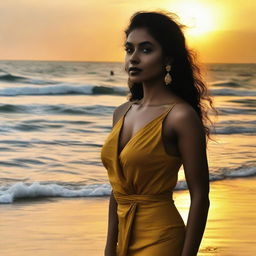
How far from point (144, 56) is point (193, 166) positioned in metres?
0.35

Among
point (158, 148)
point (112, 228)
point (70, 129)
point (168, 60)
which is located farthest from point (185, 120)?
point (70, 129)

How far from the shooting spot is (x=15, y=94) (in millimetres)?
26891

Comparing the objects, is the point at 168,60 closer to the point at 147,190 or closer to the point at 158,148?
the point at 158,148

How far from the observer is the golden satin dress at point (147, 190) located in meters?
2.52

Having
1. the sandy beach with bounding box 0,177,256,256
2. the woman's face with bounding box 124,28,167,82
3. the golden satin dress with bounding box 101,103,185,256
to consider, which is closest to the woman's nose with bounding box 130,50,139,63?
the woman's face with bounding box 124,28,167,82

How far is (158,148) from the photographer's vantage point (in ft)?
8.27

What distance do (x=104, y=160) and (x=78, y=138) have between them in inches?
568

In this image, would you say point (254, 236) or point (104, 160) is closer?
point (104, 160)

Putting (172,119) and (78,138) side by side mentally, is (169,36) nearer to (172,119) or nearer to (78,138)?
(172,119)

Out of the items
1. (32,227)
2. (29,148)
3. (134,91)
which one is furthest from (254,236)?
(29,148)

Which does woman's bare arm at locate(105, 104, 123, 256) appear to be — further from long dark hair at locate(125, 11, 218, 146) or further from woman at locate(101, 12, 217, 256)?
long dark hair at locate(125, 11, 218, 146)

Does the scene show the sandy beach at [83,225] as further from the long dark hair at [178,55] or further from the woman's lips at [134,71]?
the woman's lips at [134,71]

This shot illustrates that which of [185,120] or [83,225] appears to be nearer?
[185,120]

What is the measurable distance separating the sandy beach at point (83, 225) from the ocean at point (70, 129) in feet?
2.24
